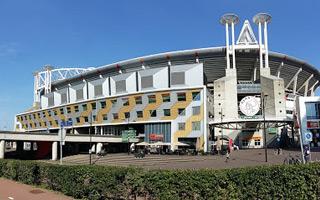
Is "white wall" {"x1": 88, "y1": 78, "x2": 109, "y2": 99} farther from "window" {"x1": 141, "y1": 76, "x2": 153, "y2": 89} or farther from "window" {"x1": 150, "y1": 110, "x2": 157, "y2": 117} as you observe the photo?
"window" {"x1": 150, "y1": 110, "x2": 157, "y2": 117}

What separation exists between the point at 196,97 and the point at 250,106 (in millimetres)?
13975

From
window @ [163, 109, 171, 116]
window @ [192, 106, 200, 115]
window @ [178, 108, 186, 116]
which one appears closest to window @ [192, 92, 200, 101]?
window @ [192, 106, 200, 115]

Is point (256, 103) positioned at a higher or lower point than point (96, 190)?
higher

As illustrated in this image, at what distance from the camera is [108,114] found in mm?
92938

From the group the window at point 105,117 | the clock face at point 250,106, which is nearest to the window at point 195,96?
the clock face at point 250,106

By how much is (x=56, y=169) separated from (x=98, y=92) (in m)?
84.0

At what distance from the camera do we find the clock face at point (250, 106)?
83.6 m

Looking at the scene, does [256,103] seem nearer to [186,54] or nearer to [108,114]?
[186,54]

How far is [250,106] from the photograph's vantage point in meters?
84.1

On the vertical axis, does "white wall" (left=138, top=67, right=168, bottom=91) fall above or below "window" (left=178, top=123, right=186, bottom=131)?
above

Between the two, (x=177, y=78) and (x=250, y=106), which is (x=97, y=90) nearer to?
(x=177, y=78)

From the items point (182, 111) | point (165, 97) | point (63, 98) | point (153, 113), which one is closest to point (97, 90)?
point (63, 98)

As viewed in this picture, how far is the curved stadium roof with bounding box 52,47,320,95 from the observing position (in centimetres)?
9553

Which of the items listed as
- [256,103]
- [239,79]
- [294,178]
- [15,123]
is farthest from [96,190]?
[15,123]
